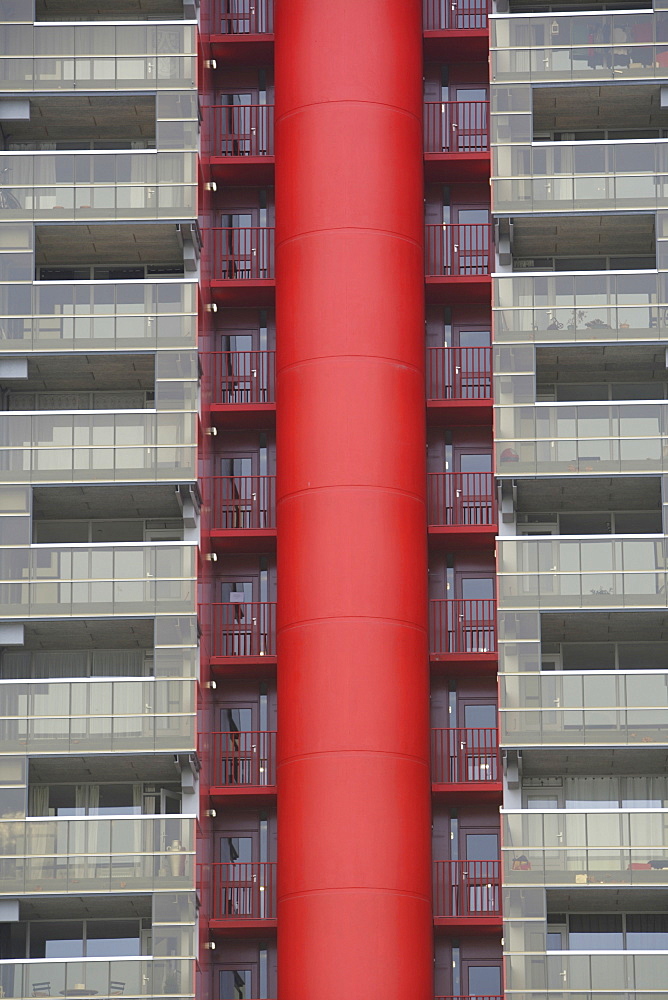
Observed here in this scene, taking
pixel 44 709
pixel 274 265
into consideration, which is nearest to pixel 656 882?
pixel 44 709

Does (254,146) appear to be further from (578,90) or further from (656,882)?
(656,882)

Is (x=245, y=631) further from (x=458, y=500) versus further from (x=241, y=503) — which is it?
(x=458, y=500)

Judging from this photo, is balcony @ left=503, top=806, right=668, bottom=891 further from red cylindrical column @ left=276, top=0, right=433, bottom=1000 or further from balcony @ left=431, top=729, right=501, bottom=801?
balcony @ left=431, top=729, right=501, bottom=801

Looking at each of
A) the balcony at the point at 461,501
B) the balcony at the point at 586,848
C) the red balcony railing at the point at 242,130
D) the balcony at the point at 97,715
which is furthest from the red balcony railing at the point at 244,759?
the red balcony railing at the point at 242,130

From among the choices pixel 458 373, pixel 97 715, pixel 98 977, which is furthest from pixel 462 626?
pixel 98 977

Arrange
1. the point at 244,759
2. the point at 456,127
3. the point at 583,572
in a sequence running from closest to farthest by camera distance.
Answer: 1. the point at 583,572
2. the point at 244,759
3. the point at 456,127

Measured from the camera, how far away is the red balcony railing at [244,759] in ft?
197

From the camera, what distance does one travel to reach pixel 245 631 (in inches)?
2402

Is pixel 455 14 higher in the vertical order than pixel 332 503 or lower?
higher

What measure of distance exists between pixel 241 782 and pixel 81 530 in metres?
8.28

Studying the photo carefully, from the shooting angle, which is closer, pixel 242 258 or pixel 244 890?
pixel 244 890

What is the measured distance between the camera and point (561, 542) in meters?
59.0

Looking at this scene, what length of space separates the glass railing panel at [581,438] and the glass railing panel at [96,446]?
827 centimetres

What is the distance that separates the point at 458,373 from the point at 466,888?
1391 centimetres
